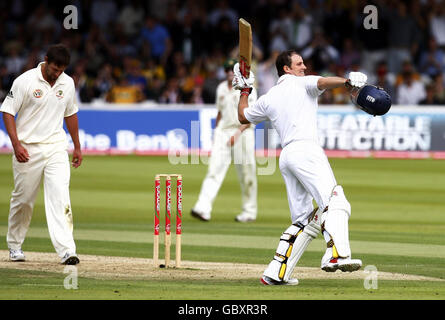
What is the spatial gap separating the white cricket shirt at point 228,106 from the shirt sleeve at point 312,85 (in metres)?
6.11

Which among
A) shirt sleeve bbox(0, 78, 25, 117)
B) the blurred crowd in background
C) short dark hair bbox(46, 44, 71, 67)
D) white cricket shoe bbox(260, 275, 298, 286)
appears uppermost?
the blurred crowd in background

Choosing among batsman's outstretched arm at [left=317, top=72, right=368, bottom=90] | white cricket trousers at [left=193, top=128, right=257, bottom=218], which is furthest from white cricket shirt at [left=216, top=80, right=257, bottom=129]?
batsman's outstretched arm at [left=317, top=72, right=368, bottom=90]

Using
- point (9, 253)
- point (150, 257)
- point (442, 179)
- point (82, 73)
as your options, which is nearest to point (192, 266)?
point (150, 257)

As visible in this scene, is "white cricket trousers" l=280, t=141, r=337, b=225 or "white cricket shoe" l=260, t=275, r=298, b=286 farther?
"white cricket shoe" l=260, t=275, r=298, b=286

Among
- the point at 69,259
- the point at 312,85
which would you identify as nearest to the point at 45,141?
the point at 69,259

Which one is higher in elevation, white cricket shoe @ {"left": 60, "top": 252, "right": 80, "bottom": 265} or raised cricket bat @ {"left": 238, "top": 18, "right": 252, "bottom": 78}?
raised cricket bat @ {"left": 238, "top": 18, "right": 252, "bottom": 78}

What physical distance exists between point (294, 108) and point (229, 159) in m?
6.36

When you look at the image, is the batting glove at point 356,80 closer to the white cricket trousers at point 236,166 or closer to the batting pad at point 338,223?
the batting pad at point 338,223

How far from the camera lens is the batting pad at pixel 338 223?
797 centimetres

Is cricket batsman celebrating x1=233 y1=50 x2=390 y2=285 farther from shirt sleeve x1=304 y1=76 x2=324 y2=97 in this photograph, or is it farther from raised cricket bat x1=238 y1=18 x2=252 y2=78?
raised cricket bat x1=238 y1=18 x2=252 y2=78

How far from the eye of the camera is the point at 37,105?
9.69 meters

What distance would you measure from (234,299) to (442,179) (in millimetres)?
12646

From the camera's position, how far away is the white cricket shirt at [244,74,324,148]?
8430 millimetres

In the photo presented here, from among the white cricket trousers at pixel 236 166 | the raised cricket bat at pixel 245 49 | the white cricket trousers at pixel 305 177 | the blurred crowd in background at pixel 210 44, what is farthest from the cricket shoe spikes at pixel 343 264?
the blurred crowd in background at pixel 210 44
